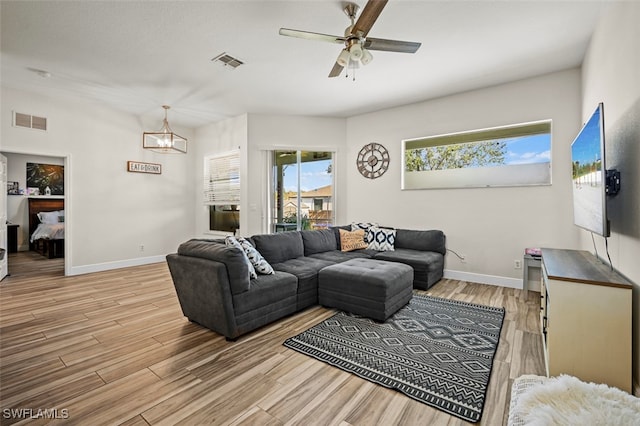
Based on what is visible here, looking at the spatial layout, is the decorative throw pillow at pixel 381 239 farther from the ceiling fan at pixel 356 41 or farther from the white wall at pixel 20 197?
the white wall at pixel 20 197

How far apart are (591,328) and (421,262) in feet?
7.13

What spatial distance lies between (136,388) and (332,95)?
4.23 metres

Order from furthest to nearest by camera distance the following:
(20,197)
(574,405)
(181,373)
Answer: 1. (20,197)
2. (181,373)
3. (574,405)

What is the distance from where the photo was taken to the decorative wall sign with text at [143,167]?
5469 mm

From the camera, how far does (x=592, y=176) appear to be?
2061mm

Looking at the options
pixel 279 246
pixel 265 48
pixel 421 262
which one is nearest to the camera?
pixel 265 48

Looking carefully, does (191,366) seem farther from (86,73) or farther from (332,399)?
(86,73)

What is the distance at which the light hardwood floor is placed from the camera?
1.61m

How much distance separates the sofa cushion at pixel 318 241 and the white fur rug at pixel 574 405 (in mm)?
3003

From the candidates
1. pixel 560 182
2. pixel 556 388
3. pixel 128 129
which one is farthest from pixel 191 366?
pixel 128 129

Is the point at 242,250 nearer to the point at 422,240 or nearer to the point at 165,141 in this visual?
the point at 422,240

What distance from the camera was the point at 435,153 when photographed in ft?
15.5

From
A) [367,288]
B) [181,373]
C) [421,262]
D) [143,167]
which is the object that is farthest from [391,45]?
[143,167]

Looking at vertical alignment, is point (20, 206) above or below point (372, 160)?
below
